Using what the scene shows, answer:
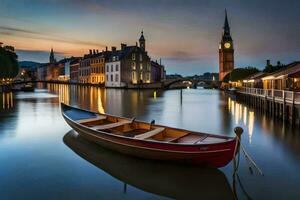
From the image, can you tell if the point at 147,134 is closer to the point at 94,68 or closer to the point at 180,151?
the point at 180,151

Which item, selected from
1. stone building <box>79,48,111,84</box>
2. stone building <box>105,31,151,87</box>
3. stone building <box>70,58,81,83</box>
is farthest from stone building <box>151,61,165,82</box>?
stone building <box>70,58,81,83</box>

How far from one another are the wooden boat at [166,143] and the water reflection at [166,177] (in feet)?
1.22

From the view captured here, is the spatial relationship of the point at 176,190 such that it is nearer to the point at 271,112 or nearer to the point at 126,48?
the point at 271,112

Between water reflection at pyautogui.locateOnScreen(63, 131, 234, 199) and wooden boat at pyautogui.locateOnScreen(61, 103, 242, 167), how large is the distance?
37 cm

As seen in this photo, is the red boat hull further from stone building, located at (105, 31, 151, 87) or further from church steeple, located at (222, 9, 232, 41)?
church steeple, located at (222, 9, 232, 41)

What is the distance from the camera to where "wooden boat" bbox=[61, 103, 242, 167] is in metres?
10.4

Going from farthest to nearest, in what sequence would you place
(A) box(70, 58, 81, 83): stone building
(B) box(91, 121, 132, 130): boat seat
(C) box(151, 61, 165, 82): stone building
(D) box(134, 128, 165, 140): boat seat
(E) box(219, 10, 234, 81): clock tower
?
(E) box(219, 10, 234, 81): clock tower < (A) box(70, 58, 81, 83): stone building < (C) box(151, 61, 165, 82): stone building < (B) box(91, 121, 132, 130): boat seat < (D) box(134, 128, 165, 140): boat seat

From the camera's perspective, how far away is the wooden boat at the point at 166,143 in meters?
10.4

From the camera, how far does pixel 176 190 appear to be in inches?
377

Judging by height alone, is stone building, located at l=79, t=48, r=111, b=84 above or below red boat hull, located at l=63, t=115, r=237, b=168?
above

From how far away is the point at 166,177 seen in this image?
34.8ft

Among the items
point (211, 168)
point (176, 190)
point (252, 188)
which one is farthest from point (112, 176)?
point (252, 188)

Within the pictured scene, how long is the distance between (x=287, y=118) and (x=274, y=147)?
9.30 meters

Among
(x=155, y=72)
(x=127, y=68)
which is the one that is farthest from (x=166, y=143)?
(x=155, y=72)
